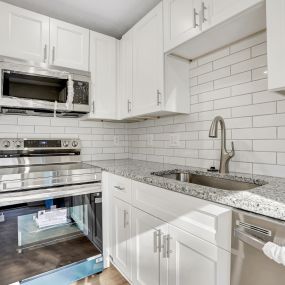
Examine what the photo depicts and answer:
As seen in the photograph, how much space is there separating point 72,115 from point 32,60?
60 cm

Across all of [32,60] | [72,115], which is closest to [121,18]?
[32,60]

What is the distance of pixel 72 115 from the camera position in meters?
2.11

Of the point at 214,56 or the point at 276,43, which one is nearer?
the point at 276,43

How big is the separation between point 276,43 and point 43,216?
5.82ft

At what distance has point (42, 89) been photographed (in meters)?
1.80

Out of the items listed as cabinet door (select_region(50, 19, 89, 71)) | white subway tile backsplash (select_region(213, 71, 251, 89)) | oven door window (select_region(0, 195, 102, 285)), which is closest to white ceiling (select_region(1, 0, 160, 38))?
cabinet door (select_region(50, 19, 89, 71))

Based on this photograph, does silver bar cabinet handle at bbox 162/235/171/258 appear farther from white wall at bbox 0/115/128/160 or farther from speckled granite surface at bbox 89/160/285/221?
white wall at bbox 0/115/128/160

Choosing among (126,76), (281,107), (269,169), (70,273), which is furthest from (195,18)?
(70,273)

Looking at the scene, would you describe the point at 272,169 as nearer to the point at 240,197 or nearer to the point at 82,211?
the point at 240,197

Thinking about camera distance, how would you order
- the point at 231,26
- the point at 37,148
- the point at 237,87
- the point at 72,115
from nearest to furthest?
the point at 231,26 → the point at 237,87 → the point at 37,148 → the point at 72,115

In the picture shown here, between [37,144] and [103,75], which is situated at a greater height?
[103,75]

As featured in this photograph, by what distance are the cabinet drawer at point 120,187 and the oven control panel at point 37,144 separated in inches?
26.7

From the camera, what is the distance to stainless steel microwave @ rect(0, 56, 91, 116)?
64.0 inches

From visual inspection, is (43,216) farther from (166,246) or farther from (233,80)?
(233,80)
